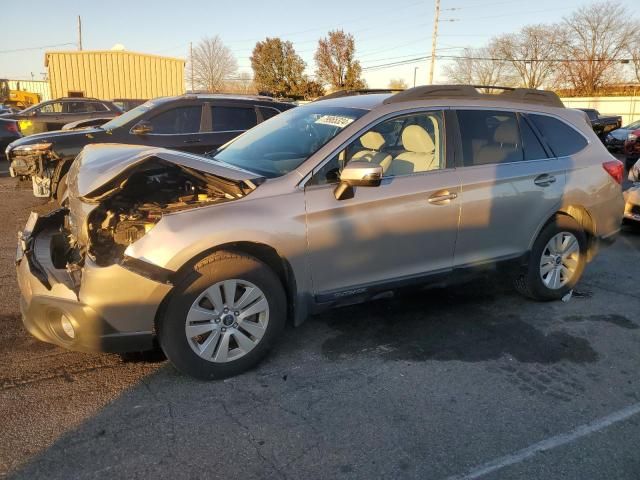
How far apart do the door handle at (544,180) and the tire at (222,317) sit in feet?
8.01

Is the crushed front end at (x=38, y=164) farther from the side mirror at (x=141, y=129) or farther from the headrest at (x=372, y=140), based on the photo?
the headrest at (x=372, y=140)

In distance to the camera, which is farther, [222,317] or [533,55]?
[533,55]

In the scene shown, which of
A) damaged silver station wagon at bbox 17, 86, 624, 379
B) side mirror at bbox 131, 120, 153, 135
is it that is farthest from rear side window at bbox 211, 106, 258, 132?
damaged silver station wagon at bbox 17, 86, 624, 379

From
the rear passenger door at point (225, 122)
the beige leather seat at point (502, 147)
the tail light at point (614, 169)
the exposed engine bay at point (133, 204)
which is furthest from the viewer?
the rear passenger door at point (225, 122)

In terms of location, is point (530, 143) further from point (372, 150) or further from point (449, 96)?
point (372, 150)

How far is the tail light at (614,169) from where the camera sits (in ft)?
16.0

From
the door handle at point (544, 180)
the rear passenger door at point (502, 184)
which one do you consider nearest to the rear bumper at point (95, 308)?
the rear passenger door at point (502, 184)

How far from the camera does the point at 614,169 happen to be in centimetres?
494

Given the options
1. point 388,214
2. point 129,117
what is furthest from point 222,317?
point 129,117

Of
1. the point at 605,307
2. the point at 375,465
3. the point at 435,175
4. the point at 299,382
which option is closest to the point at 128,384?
the point at 299,382

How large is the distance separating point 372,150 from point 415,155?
345 mm

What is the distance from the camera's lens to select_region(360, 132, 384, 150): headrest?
385 cm

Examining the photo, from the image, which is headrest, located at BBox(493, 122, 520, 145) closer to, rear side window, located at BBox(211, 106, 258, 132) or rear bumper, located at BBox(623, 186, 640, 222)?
rear bumper, located at BBox(623, 186, 640, 222)

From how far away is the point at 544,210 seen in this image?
4508mm
